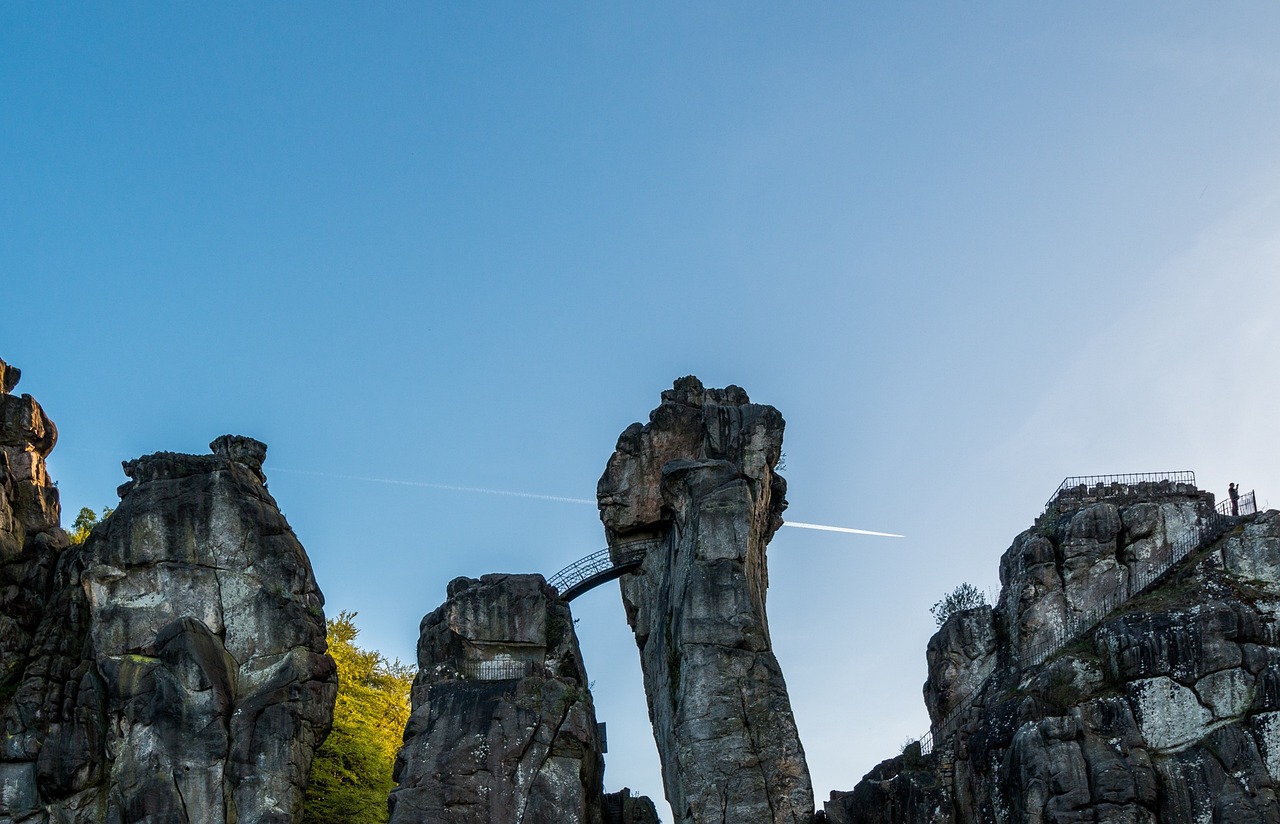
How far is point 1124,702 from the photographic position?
43469mm

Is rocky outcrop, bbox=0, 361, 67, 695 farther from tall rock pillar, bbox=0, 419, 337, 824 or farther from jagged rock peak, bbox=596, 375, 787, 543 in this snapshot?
jagged rock peak, bbox=596, 375, 787, 543

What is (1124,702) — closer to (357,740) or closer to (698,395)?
(698,395)

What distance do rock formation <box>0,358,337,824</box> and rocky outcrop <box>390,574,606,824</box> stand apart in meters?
3.19

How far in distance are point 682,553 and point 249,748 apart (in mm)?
12135

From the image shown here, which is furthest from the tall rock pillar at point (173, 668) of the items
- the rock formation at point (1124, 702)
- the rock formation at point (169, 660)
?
the rock formation at point (1124, 702)

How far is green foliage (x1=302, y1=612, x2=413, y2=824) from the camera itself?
54.7m

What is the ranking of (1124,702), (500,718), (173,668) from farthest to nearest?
(173,668)
(500,718)
(1124,702)

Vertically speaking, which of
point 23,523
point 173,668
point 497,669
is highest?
point 23,523

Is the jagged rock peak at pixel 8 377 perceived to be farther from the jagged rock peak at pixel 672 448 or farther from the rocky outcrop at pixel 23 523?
the jagged rock peak at pixel 672 448

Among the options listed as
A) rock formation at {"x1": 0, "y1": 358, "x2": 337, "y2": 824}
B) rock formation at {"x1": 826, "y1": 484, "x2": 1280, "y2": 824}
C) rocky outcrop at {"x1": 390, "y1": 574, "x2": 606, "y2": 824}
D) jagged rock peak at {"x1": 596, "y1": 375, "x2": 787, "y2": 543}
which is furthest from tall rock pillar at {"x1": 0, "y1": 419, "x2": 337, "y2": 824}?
rock formation at {"x1": 826, "y1": 484, "x2": 1280, "y2": 824}

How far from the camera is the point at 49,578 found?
53875 millimetres

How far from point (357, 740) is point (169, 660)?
37.4 ft

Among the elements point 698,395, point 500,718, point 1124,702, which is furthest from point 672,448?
point 1124,702

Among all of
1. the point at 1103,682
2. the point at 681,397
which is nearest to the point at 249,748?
the point at 681,397
